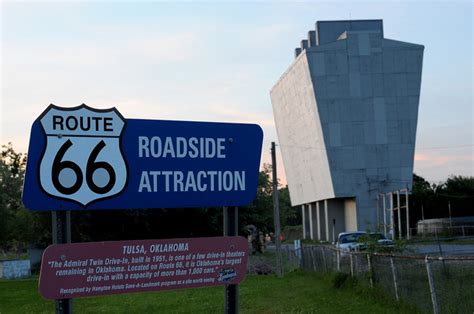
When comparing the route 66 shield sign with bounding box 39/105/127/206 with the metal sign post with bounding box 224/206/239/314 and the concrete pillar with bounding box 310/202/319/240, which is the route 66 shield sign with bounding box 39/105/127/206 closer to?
the metal sign post with bounding box 224/206/239/314

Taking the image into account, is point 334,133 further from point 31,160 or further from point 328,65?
point 31,160

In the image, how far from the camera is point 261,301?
771 inches

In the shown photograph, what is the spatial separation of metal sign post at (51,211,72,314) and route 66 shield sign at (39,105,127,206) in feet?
0.66

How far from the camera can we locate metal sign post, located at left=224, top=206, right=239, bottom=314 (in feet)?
23.9

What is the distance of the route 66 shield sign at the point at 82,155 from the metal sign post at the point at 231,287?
48.4 inches

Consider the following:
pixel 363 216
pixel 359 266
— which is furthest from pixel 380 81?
pixel 359 266

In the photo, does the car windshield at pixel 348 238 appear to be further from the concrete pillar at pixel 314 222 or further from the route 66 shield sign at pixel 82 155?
the concrete pillar at pixel 314 222

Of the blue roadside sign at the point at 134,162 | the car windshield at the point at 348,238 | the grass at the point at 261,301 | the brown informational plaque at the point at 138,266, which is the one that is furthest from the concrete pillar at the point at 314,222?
the brown informational plaque at the point at 138,266

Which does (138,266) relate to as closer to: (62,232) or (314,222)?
(62,232)

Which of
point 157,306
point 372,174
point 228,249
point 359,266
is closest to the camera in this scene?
point 228,249

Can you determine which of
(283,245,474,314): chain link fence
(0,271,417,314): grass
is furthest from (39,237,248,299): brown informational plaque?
(0,271,417,314): grass

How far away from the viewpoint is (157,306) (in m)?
19.5

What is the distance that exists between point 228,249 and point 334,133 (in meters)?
63.9

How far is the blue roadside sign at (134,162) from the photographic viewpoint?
6418 mm
